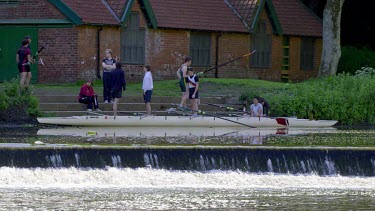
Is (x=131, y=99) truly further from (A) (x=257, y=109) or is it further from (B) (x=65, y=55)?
(B) (x=65, y=55)

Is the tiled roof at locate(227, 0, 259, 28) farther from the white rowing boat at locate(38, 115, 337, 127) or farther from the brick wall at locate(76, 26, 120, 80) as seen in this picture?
the white rowing boat at locate(38, 115, 337, 127)

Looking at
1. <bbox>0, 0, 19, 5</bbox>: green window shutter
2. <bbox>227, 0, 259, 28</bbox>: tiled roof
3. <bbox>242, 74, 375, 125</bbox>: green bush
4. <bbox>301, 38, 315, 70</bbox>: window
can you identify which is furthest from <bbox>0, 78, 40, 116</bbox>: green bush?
<bbox>301, 38, 315, 70</bbox>: window

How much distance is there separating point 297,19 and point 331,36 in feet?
23.0

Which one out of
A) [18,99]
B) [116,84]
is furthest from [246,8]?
[18,99]

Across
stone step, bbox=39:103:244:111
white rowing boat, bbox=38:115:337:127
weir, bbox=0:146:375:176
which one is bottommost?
weir, bbox=0:146:375:176

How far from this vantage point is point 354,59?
2002 inches

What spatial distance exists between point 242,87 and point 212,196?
19.2 meters

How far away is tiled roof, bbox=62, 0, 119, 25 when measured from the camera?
136 feet

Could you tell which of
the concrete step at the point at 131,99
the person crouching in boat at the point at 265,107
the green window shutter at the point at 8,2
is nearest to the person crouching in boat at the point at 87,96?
the concrete step at the point at 131,99

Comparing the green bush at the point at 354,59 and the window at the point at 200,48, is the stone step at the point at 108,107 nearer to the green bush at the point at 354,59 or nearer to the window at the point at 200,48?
the window at the point at 200,48

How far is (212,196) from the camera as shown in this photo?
2203cm

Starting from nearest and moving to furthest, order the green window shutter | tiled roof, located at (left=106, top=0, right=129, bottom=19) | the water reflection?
the water reflection
the green window shutter
tiled roof, located at (left=106, top=0, right=129, bottom=19)

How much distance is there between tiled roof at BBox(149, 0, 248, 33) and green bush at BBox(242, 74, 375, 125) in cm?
903

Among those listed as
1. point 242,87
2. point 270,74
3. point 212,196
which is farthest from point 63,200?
point 270,74
